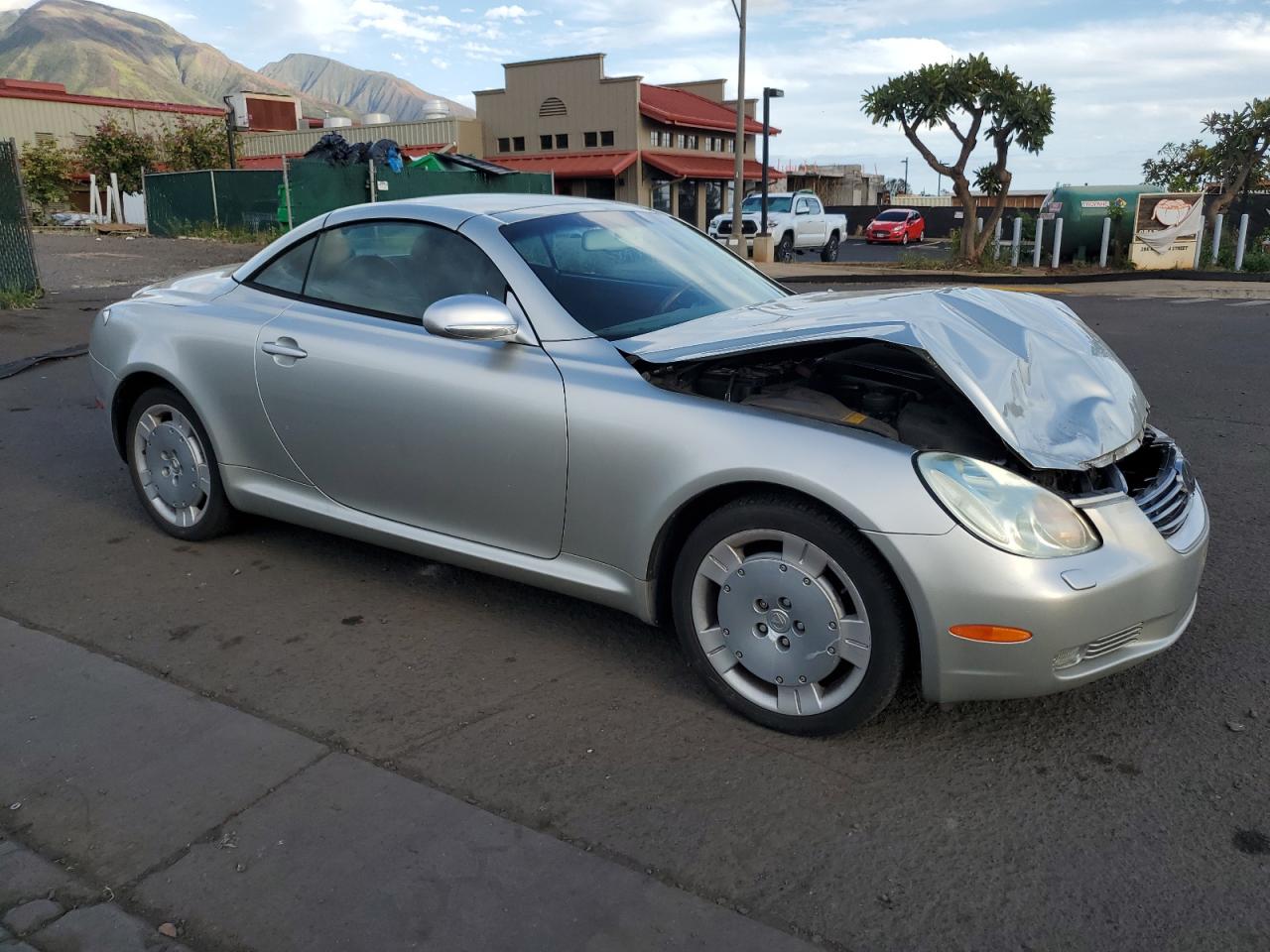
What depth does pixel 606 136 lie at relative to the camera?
41938mm

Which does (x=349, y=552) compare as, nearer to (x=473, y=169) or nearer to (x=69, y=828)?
(x=69, y=828)

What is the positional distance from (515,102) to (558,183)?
3.87m

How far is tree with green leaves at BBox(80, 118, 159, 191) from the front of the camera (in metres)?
37.4

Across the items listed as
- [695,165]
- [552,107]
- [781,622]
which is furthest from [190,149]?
[781,622]

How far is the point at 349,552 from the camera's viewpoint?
4797 millimetres

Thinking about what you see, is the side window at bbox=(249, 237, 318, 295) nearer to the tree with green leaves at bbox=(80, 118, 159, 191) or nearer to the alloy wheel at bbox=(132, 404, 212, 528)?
the alloy wheel at bbox=(132, 404, 212, 528)

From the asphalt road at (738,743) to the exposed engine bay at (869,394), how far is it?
0.78m

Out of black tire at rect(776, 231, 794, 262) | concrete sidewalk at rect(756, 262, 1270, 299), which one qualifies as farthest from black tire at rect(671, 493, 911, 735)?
black tire at rect(776, 231, 794, 262)

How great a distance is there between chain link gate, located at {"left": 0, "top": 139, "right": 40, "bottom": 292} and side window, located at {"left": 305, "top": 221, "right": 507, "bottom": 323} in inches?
374

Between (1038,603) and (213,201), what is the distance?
83.4ft

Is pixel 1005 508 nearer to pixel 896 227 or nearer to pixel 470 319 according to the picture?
pixel 470 319

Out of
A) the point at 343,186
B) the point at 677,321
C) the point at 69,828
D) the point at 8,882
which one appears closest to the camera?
the point at 8,882

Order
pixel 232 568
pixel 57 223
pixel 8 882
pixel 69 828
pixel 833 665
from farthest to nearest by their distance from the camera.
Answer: pixel 57 223 < pixel 232 568 < pixel 833 665 < pixel 69 828 < pixel 8 882

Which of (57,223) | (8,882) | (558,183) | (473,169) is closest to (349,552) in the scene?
(8,882)
